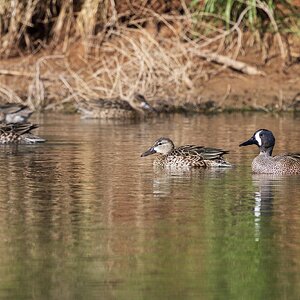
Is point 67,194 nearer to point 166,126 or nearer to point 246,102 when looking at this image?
point 166,126

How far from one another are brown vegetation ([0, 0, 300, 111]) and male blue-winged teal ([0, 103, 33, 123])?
9.47ft

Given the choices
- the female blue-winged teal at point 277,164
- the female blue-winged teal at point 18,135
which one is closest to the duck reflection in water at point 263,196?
the female blue-winged teal at point 277,164

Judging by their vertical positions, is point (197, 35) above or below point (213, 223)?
above

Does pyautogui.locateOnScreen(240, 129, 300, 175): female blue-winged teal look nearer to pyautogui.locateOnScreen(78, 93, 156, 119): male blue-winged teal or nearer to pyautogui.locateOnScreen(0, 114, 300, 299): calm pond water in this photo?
pyautogui.locateOnScreen(0, 114, 300, 299): calm pond water

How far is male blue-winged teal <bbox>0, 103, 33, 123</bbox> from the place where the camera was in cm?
2325

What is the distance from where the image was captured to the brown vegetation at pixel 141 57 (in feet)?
87.7

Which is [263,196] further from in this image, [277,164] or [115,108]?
[115,108]

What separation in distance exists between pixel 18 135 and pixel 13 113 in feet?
11.3

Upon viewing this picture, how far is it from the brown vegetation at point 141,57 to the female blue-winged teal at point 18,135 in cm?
623

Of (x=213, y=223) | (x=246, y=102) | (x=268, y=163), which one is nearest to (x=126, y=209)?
(x=213, y=223)

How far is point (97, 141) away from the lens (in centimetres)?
2027

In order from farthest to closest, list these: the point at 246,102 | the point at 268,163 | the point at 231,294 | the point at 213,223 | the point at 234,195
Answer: the point at 246,102
the point at 268,163
the point at 234,195
the point at 213,223
the point at 231,294

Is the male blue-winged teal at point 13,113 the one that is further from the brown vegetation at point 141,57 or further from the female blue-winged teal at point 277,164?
the female blue-winged teal at point 277,164

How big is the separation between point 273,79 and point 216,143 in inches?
352
